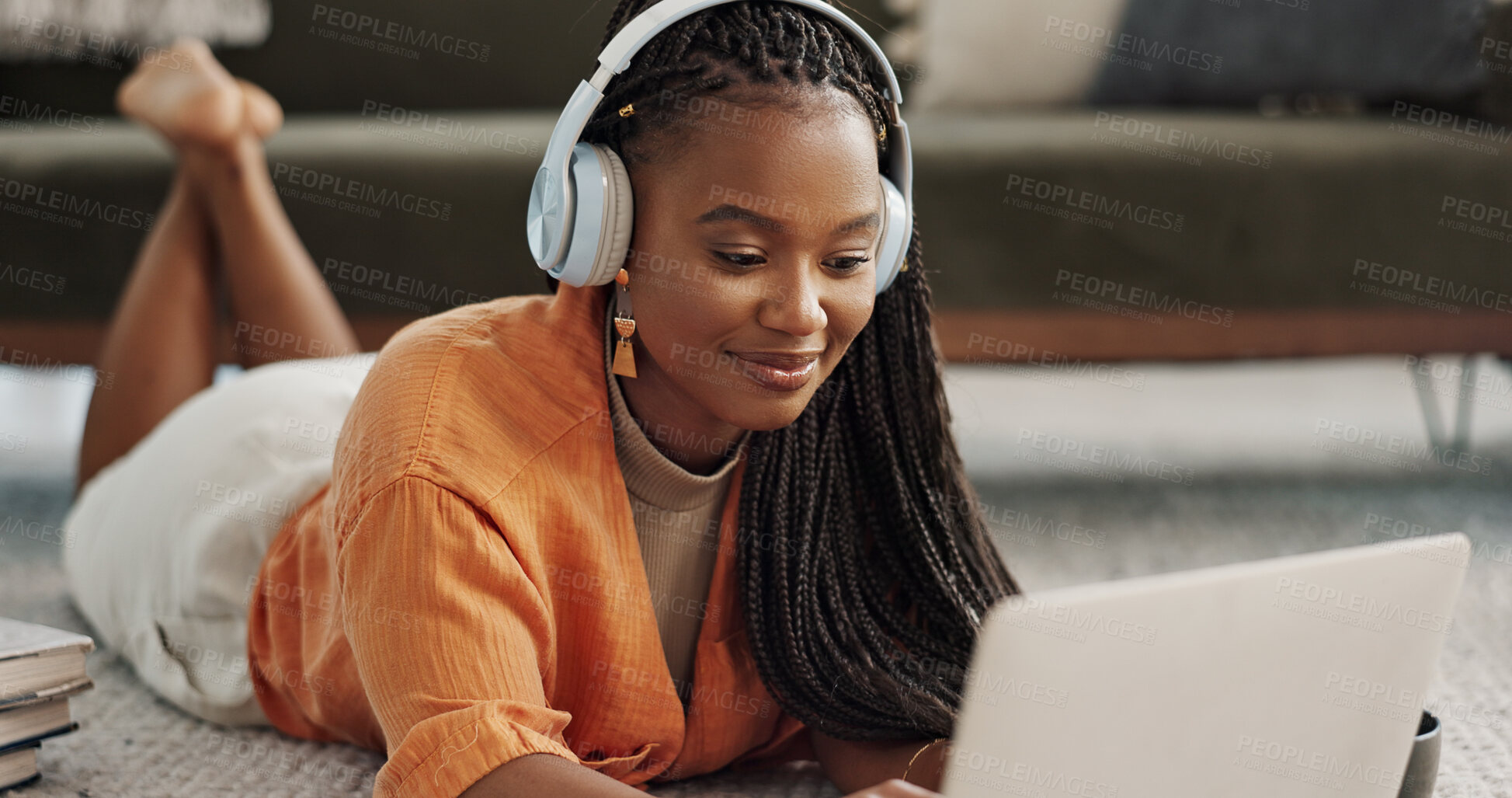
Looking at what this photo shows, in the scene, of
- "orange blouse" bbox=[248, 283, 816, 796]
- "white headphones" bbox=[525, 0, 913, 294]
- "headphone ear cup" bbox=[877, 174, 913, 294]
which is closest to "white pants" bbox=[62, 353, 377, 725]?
"orange blouse" bbox=[248, 283, 816, 796]

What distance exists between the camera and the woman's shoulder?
83cm

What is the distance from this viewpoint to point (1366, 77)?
214 cm

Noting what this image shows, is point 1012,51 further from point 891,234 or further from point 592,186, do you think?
point 592,186

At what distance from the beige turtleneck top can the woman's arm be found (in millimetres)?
124

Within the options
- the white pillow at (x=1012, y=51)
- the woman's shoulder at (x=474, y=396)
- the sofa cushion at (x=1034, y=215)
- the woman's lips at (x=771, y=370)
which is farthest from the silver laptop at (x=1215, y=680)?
the white pillow at (x=1012, y=51)

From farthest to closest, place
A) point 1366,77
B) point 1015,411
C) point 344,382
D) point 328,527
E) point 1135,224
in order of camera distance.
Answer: point 1015,411 < point 1366,77 < point 1135,224 < point 344,382 < point 328,527

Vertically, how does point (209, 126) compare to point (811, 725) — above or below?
above

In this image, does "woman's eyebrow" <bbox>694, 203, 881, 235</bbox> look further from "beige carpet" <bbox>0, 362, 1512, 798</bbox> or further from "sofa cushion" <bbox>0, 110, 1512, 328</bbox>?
"sofa cushion" <bbox>0, 110, 1512, 328</bbox>

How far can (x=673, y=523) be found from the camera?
0.99 m

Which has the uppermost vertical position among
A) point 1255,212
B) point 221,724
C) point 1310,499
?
point 1255,212

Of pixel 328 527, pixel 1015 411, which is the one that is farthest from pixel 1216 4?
pixel 328 527

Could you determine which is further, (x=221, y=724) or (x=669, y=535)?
(x=221, y=724)

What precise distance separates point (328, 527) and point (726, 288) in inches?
14.3

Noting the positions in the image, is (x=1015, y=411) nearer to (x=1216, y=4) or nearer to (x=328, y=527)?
(x=1216, y=4)
